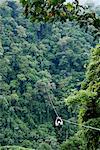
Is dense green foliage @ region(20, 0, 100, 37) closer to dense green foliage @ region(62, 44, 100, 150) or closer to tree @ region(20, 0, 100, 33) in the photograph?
tree @ region(20, 0, 100, 33)

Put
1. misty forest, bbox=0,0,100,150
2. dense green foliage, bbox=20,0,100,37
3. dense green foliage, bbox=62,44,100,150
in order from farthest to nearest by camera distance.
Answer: misty forest, bbox=0,0,100,150, dense green foliage, bbox=62,44,100,150, dense green foliage, bbox=20,0,100,37

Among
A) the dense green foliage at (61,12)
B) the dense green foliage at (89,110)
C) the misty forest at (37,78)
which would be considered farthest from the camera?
the misty forest at (37,78)

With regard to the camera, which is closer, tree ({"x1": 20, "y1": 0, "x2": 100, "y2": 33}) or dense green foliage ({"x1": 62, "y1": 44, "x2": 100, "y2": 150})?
tree ({"x1": 20, "y1": 0, "x2": 100, "y2": 33})

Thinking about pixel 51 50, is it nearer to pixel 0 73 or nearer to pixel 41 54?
pixel 41 54

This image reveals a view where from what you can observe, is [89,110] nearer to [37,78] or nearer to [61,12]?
[61,12]

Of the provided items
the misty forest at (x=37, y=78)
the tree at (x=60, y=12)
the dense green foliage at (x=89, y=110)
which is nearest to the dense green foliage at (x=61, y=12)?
the tree at (x=60, y=12)

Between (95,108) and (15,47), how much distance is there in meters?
22.4

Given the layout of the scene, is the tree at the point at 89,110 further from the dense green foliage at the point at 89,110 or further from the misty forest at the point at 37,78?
the misty forest at the point at 37,78

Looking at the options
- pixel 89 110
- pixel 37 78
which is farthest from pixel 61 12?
pixel 37 78

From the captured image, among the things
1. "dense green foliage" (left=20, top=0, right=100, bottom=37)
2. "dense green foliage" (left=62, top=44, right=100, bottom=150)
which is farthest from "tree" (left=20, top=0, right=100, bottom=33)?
"dense green foliage" (left=62, top=44, right=100, bottom=150)

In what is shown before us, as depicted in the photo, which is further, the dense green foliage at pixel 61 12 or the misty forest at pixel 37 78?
the misty forest at pixel 37 78

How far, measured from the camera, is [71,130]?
2130 cm

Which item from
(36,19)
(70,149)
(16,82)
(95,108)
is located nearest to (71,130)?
(16,82)

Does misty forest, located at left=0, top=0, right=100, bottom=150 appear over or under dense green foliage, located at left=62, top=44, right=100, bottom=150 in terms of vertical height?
over
